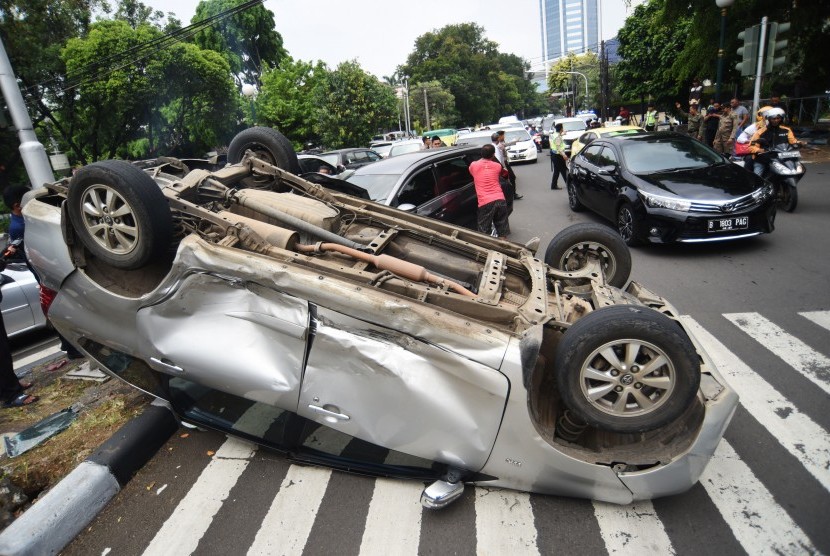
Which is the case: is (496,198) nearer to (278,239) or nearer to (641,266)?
(641,266)

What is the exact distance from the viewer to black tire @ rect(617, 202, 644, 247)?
7.03 meters

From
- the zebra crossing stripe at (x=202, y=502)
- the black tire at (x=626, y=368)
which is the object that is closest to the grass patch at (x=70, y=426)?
the zebra crossing stripe at (x=202, y=502)

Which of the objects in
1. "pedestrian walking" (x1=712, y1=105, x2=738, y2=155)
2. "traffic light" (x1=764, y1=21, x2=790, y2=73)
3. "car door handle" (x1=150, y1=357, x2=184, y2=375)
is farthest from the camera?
"pedestrian walking" (x1=712, y1=105, x2=738, y2=155)

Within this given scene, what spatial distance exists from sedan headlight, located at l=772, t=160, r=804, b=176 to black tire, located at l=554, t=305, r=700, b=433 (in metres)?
7.12

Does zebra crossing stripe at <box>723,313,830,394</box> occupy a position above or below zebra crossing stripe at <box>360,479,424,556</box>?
below

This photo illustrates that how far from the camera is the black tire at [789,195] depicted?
26.8 feet

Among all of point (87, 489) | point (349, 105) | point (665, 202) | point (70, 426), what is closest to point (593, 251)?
point (665, 202)

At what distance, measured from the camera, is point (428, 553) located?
2.63m

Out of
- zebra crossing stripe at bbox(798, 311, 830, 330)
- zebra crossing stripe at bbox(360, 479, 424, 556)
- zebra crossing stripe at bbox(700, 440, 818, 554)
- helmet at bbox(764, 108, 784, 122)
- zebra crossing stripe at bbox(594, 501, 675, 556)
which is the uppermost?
helmet at bbox(764, 108, 784, 122)

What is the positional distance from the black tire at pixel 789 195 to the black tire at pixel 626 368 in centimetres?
749

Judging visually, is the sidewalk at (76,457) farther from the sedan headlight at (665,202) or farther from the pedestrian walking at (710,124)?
the pedestrian walking at (710,124)

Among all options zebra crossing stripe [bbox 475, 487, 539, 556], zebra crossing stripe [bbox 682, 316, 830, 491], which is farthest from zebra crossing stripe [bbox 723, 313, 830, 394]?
zebra crossing stripe [bbox 475, 487, 539, 556]

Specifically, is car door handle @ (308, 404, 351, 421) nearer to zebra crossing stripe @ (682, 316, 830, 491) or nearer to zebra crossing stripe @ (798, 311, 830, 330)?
zebra crossing stripe @ (682, 316, 830, 491)

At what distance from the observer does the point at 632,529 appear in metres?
2.67
